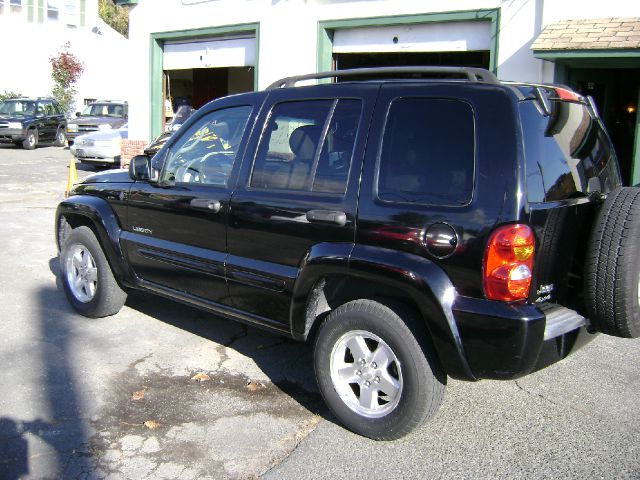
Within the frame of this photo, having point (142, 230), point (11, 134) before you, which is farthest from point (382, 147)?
point (11, 134)

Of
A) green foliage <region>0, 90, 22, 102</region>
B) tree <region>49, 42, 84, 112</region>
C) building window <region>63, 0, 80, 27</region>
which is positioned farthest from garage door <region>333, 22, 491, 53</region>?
building window <region>63, 0, 80, 27</region>

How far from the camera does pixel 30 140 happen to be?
961 inches

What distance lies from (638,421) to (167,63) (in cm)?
1237

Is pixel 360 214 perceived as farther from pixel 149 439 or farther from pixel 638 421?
pixel 638 421

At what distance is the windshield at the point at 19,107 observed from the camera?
25062mm

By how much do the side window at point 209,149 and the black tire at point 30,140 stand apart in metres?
21.6

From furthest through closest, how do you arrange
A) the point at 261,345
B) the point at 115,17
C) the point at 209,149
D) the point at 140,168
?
the point at 115,17 < the point at 261,345 < the point at 140,168 < the point at 209,149

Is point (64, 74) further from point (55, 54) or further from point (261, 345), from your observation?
point (261, 345)

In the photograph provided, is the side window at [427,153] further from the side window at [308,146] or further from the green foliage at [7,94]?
the green foliage at [7,94]

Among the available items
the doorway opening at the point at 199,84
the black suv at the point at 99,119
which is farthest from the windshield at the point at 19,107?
the doorway opening at the point at 199,84

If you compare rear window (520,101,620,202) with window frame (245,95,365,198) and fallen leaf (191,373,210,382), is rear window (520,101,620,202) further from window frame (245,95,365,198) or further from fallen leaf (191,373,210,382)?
fallen leaf (191,373,210,382)

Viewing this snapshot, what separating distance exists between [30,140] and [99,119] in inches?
133

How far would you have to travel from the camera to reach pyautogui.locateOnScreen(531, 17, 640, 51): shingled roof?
7.75m

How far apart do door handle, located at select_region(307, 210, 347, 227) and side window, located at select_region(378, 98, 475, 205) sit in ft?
0.85
